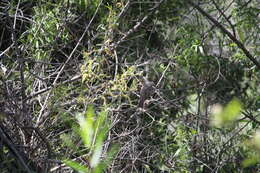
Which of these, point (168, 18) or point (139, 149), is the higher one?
point (168, 18)

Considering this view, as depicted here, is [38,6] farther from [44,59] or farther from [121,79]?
[121,79]

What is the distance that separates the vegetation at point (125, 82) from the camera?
2.79 metres

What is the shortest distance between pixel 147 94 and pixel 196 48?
881mm

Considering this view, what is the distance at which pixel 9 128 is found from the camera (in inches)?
105

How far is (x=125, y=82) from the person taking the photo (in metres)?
3.12

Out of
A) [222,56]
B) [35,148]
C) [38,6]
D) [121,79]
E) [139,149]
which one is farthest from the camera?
[222,56]

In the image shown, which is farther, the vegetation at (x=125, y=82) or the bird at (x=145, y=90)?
the bird at (x=145, y=90)

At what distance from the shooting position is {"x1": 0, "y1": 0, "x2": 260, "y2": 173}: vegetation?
279cm

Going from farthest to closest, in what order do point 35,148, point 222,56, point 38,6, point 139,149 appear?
point 222,56 < point 38,6 < point 139,149 < point 35,148

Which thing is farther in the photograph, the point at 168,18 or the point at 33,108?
the point at 168,18

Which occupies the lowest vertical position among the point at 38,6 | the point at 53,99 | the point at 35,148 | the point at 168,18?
the point at 35,148

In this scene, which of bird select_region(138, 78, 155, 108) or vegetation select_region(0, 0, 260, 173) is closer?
vegetation select_region(0, 0, 260, 173)

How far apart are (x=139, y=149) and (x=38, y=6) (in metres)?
1.45

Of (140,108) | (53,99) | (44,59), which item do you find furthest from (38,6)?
(140,108)
